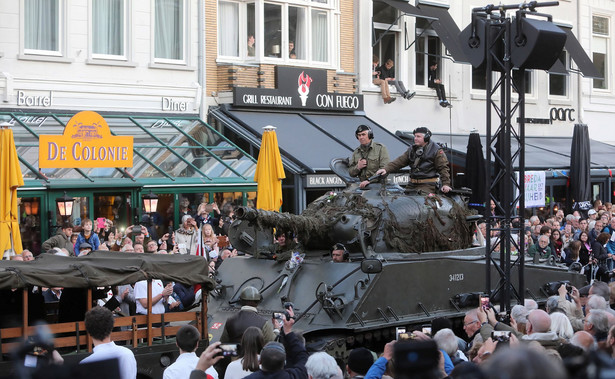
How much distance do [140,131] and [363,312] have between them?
32.2 feet

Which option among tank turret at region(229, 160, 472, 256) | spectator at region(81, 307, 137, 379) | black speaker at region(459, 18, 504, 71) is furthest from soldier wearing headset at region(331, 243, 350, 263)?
spectator at region(81, 307, 137, 379)

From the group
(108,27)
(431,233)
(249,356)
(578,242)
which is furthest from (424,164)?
(108,27)

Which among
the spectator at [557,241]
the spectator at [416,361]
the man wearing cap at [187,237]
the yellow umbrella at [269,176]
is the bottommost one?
the spectator at [557,241]

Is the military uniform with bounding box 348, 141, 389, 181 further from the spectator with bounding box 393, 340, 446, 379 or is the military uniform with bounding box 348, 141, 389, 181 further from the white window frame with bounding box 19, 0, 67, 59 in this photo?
the spectator with bounding box 393, 340, 446, 379

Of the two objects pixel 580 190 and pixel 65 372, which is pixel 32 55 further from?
pixel 65 372

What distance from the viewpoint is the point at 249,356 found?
752 centimetres

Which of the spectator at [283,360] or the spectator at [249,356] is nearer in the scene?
the spectator at [283,360]

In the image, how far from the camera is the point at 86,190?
18.7 m

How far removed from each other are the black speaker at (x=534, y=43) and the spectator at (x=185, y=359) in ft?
22.5

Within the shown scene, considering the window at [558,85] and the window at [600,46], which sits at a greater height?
the window at [600,46]

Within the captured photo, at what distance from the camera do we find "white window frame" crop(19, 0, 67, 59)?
63.7 feet

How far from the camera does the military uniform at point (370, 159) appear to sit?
1393cm

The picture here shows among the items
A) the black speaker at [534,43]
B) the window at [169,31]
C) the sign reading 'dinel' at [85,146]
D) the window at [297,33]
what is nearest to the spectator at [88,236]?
the sign reading 'dinel' at [85,146]

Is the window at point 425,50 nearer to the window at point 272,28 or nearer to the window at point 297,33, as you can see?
the window at point 297,33
